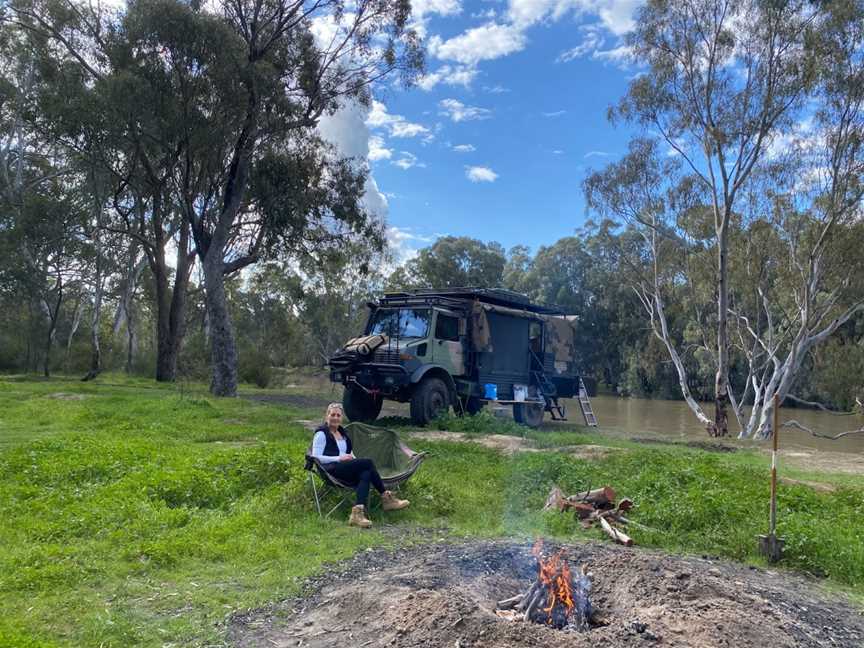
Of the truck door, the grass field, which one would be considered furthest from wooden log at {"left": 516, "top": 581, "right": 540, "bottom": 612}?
the truck door

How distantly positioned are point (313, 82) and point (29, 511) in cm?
1653

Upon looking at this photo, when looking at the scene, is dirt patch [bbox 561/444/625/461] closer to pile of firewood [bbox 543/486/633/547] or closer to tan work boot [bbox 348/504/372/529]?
pile of firewood [bbox 543/486/633/547]

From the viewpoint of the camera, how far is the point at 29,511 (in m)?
5.78

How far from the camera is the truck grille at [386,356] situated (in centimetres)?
1223

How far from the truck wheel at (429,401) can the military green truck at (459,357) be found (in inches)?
0.7

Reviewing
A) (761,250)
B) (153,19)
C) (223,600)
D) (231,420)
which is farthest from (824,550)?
(761,250)

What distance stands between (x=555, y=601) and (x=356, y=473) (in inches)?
109

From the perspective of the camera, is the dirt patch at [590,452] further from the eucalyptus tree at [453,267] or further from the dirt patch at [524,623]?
the eucalyptus tree at [453,267]

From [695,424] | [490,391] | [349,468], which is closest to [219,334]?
[490,391]

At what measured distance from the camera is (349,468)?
614cm

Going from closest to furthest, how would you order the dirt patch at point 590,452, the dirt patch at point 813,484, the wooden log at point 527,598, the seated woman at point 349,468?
1. the wooden log at point 527,598
2. the seated woman at point 349,468
3. the dirt patch at point 813,484
4. the dirt patch at point 590,452

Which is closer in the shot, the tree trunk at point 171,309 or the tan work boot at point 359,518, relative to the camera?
the tan work boot at point 359,518

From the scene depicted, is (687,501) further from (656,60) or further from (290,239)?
(290,239)

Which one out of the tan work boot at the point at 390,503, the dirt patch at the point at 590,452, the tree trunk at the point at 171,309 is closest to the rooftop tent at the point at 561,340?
the dirt patch at the point at 590,452
